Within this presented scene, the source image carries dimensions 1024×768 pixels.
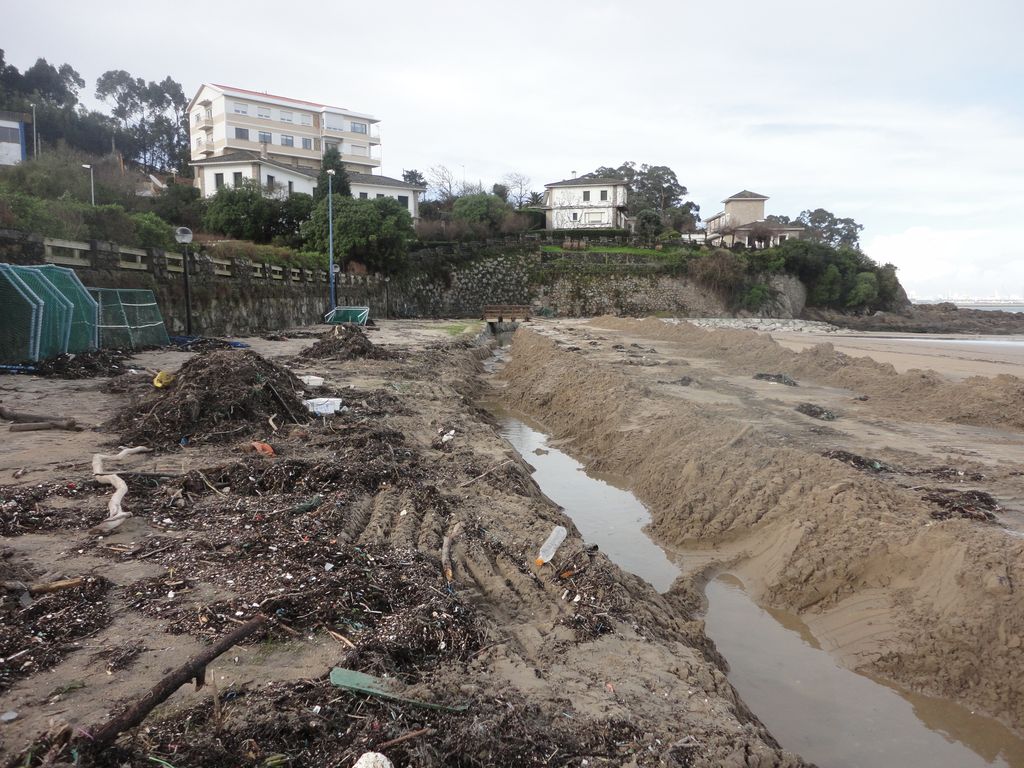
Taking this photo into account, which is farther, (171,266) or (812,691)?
(171,266)

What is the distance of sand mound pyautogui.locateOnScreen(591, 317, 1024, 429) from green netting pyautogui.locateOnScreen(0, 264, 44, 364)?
1434 centimetres

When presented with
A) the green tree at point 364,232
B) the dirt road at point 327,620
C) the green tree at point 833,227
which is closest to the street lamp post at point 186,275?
the dirt road at point 327,620

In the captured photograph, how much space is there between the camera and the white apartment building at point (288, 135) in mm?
53562

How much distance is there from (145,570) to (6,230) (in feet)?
42.2

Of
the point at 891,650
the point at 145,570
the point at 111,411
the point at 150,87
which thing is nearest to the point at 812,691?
the point at 891,650

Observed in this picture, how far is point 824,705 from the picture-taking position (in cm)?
407

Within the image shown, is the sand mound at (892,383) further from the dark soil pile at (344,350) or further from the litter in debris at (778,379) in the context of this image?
the dark soil pile at (344,350)

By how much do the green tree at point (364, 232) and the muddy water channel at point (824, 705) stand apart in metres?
34.8

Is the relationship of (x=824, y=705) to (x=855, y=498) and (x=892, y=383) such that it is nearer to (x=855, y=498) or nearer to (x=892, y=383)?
(x=855, y=498)

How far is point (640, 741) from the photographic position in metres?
2.62

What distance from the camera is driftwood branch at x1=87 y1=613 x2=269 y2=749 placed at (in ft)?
7.23

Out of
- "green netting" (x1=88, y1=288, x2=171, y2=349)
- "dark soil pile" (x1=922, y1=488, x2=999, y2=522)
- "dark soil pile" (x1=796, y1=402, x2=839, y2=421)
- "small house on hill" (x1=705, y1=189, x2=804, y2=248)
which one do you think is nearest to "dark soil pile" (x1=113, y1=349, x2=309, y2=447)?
"dark soil pile" (x1=922, y1=488, x2=999, y2=522)

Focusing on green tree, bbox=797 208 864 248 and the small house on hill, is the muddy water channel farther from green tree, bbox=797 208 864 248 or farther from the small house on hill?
green tree, bbox=797 208 864 248

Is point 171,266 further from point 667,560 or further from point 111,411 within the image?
point 667,560
